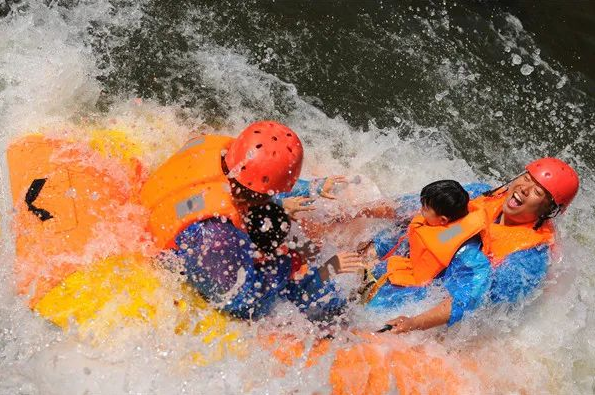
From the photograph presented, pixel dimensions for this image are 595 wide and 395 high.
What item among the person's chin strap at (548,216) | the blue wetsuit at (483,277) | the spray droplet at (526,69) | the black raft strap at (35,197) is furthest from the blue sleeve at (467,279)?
the spray droplet at (526,69)

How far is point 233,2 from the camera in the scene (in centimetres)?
656

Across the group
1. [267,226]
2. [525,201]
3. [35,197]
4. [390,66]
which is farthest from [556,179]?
[35,197]

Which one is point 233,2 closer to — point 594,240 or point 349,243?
point 349,243

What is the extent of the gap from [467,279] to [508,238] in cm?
39

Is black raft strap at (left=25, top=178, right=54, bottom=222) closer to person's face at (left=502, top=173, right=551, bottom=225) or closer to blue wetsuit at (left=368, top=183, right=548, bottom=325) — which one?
blue wetsuit at (left=368, top=183, right=548, bottom=325)

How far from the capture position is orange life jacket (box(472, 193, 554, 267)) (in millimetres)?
3986

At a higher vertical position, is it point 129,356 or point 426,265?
point 426,265

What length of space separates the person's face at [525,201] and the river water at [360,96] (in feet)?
1.35

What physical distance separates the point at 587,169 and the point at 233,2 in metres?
3.83

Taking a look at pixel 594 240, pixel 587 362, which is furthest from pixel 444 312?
pixel 594 240

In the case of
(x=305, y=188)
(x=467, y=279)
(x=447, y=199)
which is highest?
(x=447, y=199)

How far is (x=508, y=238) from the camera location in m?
4.05

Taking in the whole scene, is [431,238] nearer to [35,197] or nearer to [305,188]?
[305,188]

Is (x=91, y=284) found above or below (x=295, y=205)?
below
